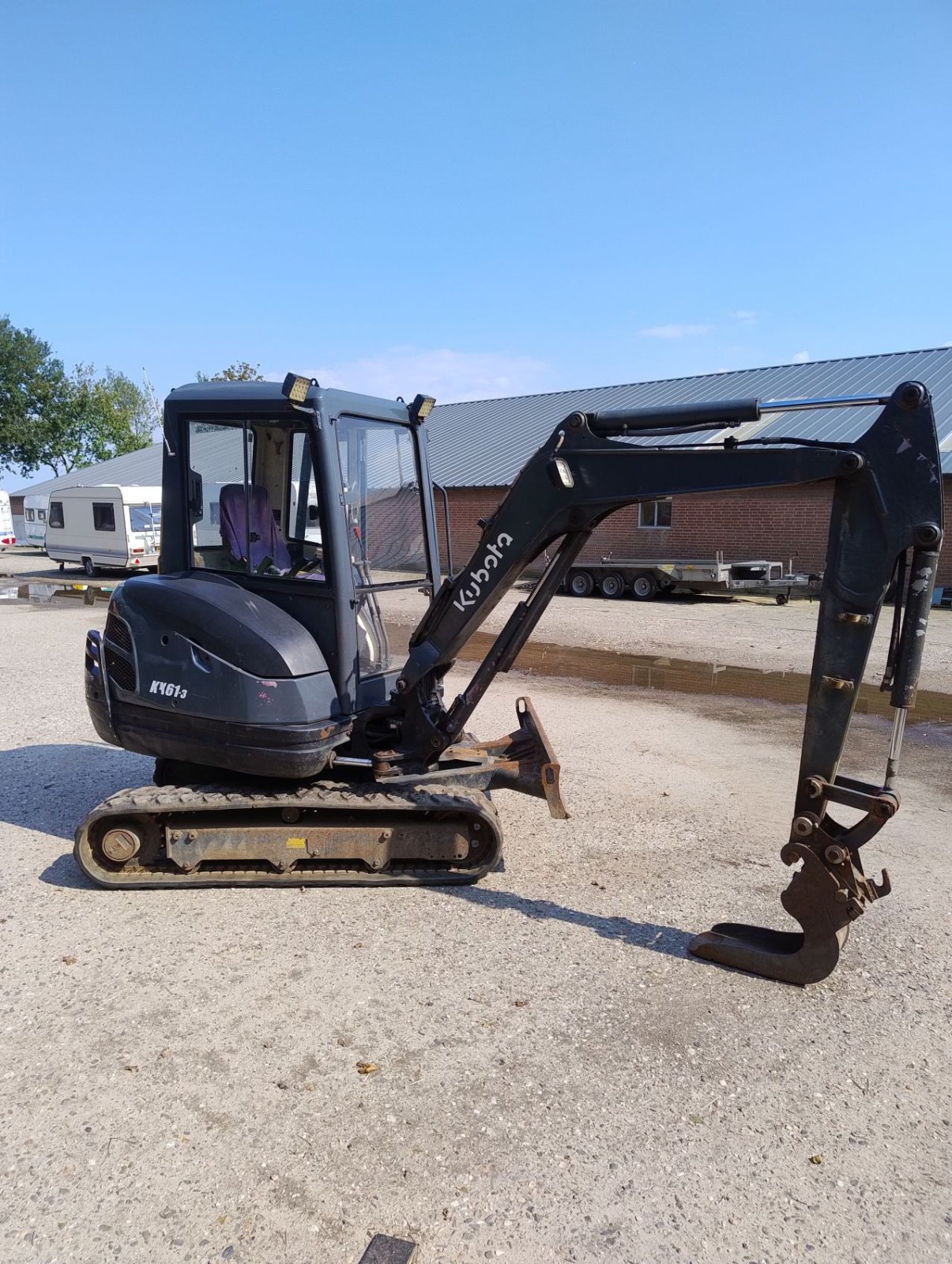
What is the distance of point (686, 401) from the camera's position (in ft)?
83.0

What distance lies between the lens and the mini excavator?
486 centimetres

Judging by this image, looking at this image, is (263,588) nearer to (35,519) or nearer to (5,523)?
(5,523)

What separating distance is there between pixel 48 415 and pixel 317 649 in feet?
182

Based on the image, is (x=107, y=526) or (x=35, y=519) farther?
(x=35, y=519)

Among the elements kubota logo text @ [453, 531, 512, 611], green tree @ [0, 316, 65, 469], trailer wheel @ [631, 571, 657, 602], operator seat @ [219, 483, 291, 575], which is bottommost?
trailer wheel @ [631, 571, 657, 602]

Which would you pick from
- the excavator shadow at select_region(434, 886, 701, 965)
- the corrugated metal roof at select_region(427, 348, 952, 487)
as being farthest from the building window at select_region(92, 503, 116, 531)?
the excavator shadow at select_region(434, 886, 701, 965)

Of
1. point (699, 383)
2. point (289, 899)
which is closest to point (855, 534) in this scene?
point (289, 899)

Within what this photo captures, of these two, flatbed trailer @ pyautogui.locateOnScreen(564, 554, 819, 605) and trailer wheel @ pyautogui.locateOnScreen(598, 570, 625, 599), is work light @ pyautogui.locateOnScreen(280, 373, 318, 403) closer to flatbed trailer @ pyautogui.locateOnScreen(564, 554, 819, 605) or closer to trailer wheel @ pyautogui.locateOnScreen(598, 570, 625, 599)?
flatbed trailer @ pyautogui.locateOnScreen(564, 554, 819, 605)

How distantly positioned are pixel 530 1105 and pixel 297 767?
2.21 m

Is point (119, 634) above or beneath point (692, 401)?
beneath

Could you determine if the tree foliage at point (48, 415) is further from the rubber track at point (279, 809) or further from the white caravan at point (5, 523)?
the rubber track at point (279, 809)

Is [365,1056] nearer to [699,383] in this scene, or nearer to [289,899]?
[289,899]

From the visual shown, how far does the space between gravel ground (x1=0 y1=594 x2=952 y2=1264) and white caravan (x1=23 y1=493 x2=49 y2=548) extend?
41.2 metres

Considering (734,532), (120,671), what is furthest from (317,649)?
(734,532)
